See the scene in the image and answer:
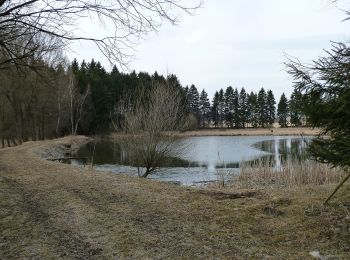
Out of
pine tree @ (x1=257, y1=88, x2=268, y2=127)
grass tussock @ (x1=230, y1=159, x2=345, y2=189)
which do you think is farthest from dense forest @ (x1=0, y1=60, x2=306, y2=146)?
grass tussock @ (x1=230, y1=159, x2=345, y2=189)

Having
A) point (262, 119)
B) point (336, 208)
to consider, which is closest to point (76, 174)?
point (336, 208)

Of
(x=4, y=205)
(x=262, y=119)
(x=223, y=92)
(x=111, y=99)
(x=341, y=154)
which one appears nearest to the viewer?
(x=341, y=154)

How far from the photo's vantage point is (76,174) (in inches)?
455

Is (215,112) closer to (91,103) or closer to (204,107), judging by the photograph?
(204,107)

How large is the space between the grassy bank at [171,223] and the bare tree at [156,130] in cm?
918

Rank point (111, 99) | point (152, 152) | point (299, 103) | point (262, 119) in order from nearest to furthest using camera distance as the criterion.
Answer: point (299, 103), point (152, 152), point (111, 99), point (262, 119)

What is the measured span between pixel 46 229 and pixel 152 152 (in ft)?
39.8

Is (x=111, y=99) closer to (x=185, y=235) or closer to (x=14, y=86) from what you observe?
(x=14, y=86)

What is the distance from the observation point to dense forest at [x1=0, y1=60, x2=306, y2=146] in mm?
21425

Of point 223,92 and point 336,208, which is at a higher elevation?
point 223,92

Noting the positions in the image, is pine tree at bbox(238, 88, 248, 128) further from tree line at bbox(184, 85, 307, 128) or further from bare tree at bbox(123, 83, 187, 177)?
bare tree at bbox(123, 83, 187, 177)

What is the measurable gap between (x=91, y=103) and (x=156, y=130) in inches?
1831

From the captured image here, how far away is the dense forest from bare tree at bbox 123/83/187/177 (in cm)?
148

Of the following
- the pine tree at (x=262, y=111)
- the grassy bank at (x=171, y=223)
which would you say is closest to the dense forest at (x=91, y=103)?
the pine tree at (x=262, y=111)
